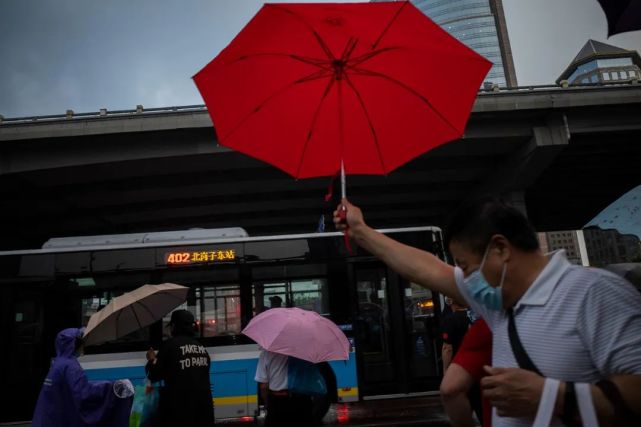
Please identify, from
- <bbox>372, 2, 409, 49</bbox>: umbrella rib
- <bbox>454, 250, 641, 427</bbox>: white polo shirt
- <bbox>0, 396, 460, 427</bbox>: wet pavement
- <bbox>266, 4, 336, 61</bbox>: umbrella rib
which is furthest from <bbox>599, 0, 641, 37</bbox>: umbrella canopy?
<bbox>0, 396, 460, 427</bbox>: wet pavement

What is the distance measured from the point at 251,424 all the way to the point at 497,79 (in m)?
140

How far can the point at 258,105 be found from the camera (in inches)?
109

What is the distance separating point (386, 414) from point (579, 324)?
792 centimetres

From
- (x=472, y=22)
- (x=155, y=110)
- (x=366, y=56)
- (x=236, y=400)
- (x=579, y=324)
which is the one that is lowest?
(x=236, y=400)

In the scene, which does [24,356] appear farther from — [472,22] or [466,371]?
[472,22]

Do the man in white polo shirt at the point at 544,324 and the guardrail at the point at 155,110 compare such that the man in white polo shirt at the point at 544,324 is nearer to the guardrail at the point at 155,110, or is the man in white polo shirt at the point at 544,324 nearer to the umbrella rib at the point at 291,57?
the umbrella rib at the point at 291,57

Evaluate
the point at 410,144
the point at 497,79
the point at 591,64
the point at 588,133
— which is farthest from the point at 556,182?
the point at 497,79

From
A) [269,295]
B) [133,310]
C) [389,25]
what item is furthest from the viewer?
[269,295]

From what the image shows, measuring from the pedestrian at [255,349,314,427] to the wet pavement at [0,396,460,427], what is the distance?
3882 mm

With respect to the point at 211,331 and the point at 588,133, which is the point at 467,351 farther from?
the point at 588,133

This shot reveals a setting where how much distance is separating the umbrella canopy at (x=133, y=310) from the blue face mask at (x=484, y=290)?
4.51 metres

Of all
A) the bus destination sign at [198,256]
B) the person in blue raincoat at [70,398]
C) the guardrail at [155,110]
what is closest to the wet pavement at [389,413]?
the bus destination sign at [198,256]

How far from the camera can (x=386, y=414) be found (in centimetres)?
835

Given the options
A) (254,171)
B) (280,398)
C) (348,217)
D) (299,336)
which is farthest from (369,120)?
(254,171)
